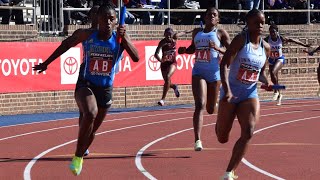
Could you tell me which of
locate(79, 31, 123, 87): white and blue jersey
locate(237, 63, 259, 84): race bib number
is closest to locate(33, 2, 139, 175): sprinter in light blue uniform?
locate(79, 31, 123, 87): white and blue jersey

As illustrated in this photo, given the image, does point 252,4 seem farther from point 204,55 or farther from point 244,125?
point 244,125

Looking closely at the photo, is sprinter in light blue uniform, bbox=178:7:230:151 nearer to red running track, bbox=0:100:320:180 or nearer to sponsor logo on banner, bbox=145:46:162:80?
red running track, bbox=0:100:320:180

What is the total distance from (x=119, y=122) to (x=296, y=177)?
31.2ft

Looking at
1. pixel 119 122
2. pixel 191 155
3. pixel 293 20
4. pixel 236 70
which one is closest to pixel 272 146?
pixel 191 155

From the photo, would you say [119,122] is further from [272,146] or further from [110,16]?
[110,16]

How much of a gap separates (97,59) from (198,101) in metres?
3.05

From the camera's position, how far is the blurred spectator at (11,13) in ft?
76.7

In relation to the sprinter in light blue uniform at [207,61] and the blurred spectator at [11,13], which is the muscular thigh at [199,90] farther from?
the blurred spectator at [11,13]

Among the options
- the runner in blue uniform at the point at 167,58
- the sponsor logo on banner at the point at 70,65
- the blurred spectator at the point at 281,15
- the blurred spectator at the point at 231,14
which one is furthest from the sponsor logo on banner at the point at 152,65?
the blurred spectator at the point at 281,15

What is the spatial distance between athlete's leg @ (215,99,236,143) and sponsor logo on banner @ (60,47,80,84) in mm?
12349

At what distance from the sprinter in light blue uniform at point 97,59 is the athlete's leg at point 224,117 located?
1.27 metres

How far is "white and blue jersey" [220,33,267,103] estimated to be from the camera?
35.5 feet

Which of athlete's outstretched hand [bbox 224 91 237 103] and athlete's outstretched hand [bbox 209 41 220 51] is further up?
athlete's outstretched hand [bbox 209 41 220 51]

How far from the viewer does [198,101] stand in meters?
14.3
